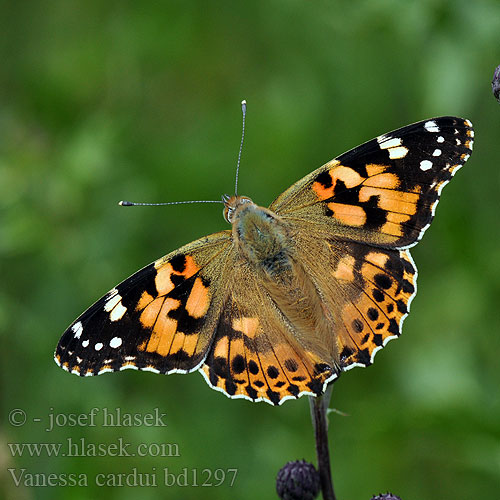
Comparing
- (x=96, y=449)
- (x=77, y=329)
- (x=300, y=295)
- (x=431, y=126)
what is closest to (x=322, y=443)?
(x=300, y=295)

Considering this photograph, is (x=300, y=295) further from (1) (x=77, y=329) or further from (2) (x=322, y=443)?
(1) (x=77, y=329)

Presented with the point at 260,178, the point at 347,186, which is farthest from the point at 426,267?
the point at 347,186

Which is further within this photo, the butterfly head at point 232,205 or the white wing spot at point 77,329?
the butterfly head at point 232,205

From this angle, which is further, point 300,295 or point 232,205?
point 232,205

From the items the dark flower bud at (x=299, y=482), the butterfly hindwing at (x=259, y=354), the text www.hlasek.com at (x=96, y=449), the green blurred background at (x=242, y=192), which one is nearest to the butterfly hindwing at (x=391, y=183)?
the butterfly hindwing at (x=259, y=354)

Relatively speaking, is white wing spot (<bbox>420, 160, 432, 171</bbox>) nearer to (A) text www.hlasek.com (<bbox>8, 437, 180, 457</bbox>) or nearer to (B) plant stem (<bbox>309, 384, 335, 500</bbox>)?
(B) plant stem (<bbox>309, 384, 335, 500</bbox>)

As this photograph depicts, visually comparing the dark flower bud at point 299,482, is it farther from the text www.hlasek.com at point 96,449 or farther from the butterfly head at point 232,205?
the text www.hlasek.com at point 96,449

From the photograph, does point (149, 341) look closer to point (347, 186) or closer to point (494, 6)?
point (347, 186)
